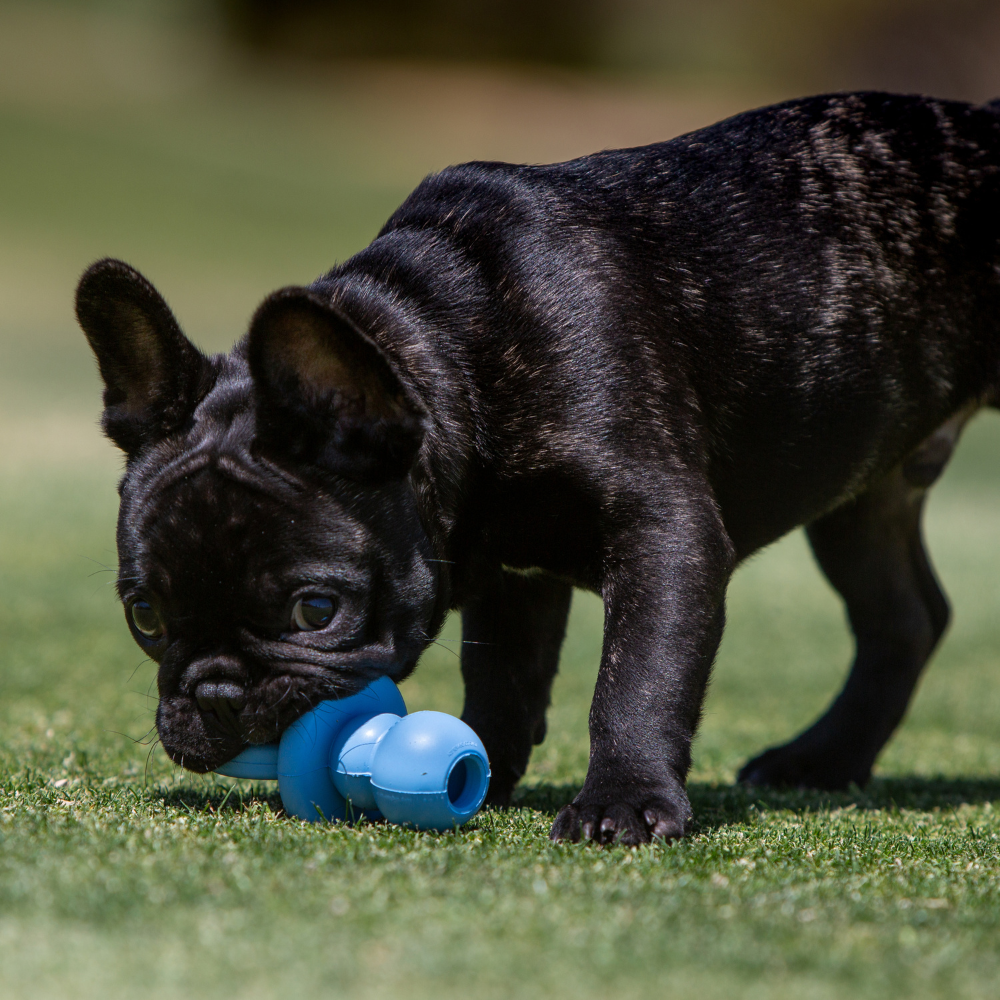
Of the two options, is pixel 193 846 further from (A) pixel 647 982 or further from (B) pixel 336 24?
(B) pixel 336 24

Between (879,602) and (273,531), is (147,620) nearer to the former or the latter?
(273,531)

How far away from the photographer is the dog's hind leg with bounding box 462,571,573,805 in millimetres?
3787

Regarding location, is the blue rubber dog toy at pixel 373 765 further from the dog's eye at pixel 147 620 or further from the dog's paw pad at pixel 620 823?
the dog's eye at pixel 147 620

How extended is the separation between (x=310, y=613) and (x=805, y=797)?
1977mm

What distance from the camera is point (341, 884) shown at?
230 cm

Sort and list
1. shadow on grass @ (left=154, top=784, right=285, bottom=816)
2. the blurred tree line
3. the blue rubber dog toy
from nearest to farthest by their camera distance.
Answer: the blue rubber dog toy < shadow on grass @ (left=154, top=784, right=285, bottom=816) < the blurred tree line

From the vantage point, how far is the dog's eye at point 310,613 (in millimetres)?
2922

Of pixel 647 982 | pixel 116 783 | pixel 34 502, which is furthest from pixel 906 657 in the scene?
pixel 34 502

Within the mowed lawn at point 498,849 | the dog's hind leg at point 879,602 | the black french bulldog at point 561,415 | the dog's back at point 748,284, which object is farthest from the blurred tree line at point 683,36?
the black french bulldog at point 561,415

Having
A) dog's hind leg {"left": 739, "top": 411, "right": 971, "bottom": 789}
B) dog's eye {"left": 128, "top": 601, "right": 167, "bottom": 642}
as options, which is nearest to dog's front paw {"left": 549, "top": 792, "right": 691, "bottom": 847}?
dog's eye {"left": 128, "top": 601, "right": 167, "bottom": 642}

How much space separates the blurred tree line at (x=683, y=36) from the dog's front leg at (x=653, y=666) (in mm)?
38414

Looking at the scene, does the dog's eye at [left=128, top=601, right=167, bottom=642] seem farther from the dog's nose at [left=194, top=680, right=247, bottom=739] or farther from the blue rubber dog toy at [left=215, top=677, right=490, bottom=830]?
the blue rubber dog toy at [left=215, top=677, right=490, bottom=830]

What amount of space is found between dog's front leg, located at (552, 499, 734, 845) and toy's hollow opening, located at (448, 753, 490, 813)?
7.8 inches

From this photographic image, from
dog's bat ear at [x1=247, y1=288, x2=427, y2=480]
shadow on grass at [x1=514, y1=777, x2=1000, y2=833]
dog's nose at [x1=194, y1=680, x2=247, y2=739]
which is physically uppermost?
dog's bat ear at [x1=247, y1=288, x2=427, y2=480]
